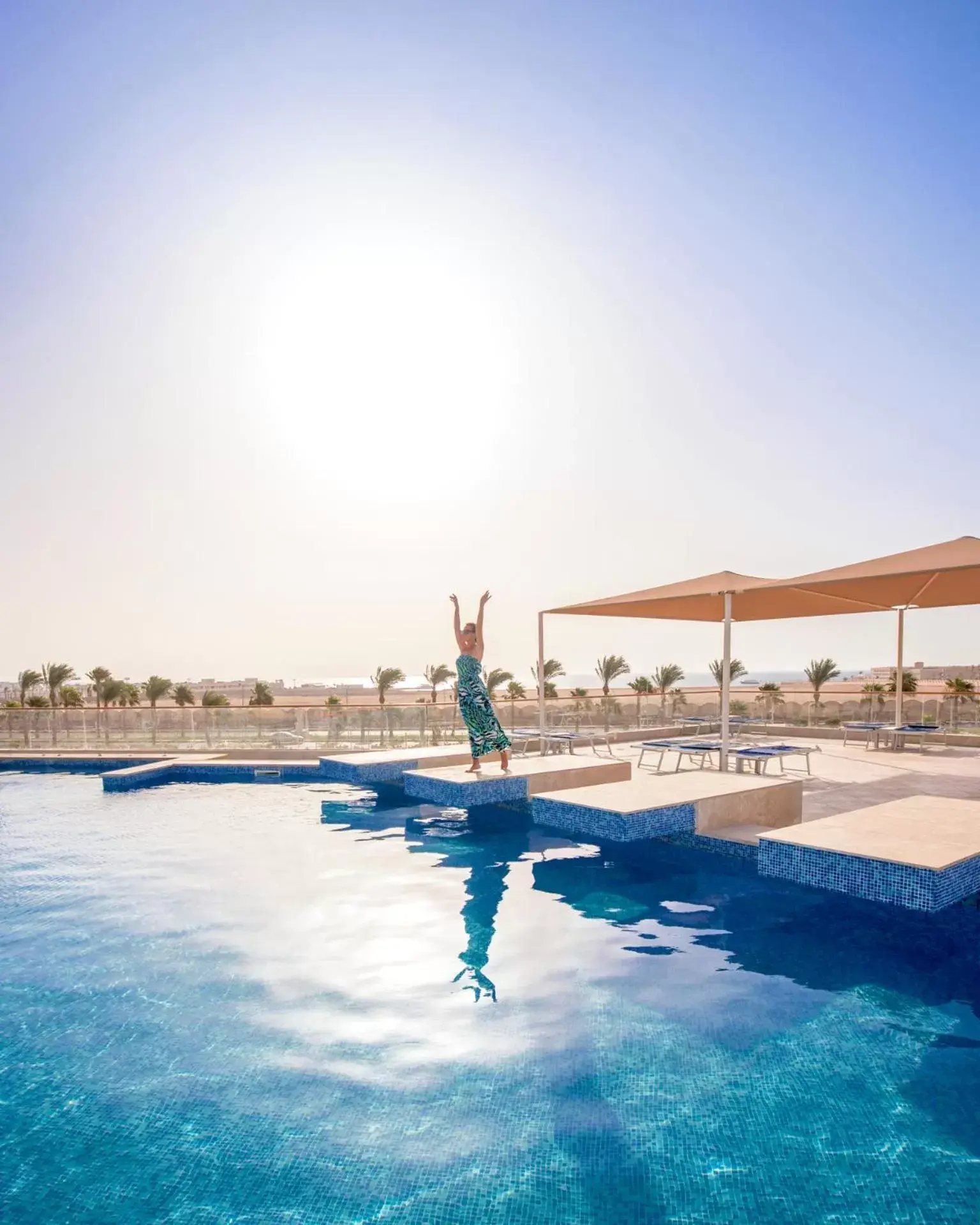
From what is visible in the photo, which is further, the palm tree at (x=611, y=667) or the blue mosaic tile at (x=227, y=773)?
the palm tree at (x=611, y=667)

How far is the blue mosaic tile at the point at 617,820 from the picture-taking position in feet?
20.5

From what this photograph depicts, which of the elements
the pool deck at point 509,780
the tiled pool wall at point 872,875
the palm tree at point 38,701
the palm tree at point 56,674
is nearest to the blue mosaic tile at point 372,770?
the pool deck at point 509,780

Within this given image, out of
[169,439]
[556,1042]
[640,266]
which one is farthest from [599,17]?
[169,439]

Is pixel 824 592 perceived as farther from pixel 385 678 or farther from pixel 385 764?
pixel 385 678

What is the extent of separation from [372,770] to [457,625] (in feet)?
7.73

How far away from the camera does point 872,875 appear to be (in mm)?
4789

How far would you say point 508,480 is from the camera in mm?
24453

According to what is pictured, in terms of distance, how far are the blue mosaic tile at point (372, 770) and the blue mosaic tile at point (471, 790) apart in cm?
86

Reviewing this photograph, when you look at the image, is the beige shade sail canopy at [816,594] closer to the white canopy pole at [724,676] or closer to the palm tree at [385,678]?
the white canopy pole at [724,676]

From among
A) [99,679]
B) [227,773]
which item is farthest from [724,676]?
[99,679]

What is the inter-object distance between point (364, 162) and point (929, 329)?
10000mm

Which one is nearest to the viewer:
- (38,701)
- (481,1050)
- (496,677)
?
(481,1050)

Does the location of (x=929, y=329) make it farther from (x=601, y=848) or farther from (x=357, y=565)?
(x=357, y=565)

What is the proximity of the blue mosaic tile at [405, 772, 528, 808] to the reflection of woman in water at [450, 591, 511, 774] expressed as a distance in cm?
38
